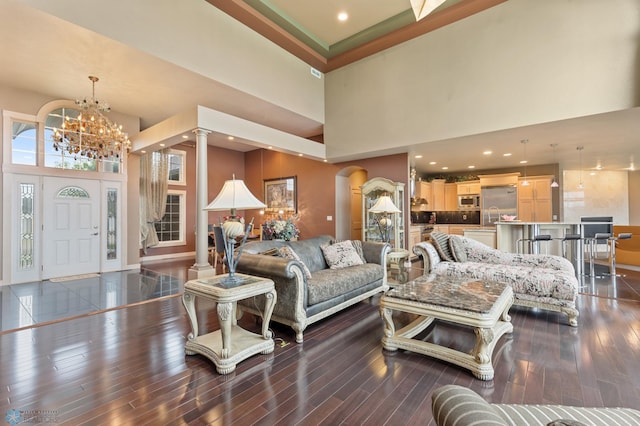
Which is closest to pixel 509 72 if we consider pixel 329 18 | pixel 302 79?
pixel 329 18

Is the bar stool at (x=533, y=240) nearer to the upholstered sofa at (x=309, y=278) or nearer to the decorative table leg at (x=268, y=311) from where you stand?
the upholstered sofa at (x=309, y=278)

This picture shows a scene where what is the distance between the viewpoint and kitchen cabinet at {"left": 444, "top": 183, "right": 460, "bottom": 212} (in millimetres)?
9617

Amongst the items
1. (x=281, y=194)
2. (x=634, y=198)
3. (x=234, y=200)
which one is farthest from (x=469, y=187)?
(x=234, y=200)

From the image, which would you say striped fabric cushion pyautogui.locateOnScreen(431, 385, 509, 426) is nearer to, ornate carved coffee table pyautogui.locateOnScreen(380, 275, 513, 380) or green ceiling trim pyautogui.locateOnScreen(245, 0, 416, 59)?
ornate carved coffee table pyautogui.locateOnScreen(380, 275, 513, 380)

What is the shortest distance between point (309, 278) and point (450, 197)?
318 inches

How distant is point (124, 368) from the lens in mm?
2312

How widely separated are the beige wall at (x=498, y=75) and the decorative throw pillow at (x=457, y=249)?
86.6 inches

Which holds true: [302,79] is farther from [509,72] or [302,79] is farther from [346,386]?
[346,386]

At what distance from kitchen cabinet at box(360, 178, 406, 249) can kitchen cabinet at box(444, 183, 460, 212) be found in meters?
3.78

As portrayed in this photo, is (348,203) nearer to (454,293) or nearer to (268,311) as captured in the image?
(454,293)

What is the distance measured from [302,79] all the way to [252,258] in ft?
16.8

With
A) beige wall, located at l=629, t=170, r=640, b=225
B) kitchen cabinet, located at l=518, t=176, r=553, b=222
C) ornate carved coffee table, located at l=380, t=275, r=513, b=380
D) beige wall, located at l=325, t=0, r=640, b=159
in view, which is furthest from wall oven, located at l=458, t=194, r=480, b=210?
Answer: ornate carved coffee table, located at l=380, t=275, r=513, b=380

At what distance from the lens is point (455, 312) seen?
2.31 meters

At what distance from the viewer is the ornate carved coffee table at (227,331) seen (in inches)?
89.3
